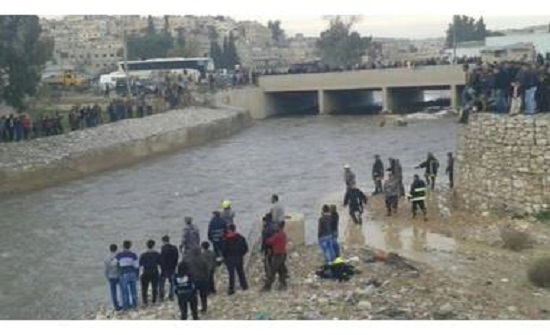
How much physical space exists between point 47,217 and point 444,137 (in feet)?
65.5

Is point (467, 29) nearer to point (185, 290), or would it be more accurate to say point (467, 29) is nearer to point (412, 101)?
point (412, 101)

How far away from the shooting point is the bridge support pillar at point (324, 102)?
55062 millimetres

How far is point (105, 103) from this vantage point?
4434 cm

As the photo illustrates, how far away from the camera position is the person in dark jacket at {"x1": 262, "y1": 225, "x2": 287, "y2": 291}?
1276 centimetres

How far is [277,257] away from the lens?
12797 mm

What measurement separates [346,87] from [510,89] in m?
35.0

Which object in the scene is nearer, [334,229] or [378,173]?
[334,229]

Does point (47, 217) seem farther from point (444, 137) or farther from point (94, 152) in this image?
point (444, 137)

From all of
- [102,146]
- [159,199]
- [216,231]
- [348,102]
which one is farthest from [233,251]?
[348,102]

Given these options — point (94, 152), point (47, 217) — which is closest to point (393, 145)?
point (94, 152)

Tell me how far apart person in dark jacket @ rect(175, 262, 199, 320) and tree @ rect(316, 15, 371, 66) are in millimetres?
89816

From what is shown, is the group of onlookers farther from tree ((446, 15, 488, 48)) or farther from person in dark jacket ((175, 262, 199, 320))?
tree ((446, 15, 488, 48))

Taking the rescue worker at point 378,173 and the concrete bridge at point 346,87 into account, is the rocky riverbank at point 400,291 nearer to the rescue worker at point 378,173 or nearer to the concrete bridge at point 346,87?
the rescue worker at point 378,173

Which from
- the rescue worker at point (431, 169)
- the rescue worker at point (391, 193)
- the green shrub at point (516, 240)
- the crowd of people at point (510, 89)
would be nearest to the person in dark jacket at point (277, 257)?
the green shrub at point (516, 240)
